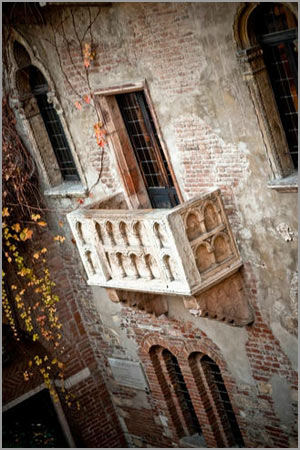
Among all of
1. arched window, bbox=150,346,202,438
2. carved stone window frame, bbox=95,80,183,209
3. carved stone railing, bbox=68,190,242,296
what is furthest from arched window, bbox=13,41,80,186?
arched window, bbox=150,346,202,438

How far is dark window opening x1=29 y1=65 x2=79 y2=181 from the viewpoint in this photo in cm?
1334

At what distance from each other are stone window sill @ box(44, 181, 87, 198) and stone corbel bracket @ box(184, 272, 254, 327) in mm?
3247

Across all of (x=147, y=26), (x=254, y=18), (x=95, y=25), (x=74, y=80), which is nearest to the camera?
(x=254, y=18)

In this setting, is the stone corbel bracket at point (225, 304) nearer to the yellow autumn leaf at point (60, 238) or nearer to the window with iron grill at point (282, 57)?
the window with iron grill at point (282, 57)

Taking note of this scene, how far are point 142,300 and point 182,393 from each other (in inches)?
93.8

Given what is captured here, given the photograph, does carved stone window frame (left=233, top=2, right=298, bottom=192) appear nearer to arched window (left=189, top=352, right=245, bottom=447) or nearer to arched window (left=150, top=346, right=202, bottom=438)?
arched window (left=189, top=352, right=245, bottom=447)

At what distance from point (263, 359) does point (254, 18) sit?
449 cm

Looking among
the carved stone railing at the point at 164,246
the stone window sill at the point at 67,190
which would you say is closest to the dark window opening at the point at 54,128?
the stone window sill at the point at 67,190

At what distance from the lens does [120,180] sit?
12.2 metres

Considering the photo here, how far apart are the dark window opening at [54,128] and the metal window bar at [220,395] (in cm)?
371

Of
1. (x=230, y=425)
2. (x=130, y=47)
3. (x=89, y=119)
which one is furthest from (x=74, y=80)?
(x=230, y=425)

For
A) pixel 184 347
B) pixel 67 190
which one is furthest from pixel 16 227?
pixel 184 347

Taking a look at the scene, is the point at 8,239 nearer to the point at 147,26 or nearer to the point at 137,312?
the point at 137,312

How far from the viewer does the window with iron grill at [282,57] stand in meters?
9.07
